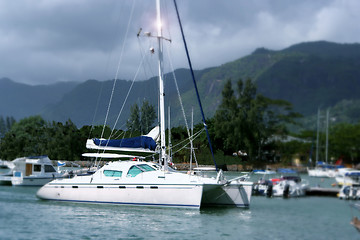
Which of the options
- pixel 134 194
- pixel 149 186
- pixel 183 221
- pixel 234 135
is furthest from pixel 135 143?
pixel 234 135

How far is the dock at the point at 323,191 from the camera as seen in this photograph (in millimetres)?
11165

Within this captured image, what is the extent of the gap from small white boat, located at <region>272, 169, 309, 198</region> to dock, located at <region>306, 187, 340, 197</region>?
172 mm

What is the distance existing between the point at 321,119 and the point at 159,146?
1109 cm

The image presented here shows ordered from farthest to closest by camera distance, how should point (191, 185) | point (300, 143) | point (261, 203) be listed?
point (261, 203)
point (191, 185)
point (300, 143)

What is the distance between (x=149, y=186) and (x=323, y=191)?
6951 mm

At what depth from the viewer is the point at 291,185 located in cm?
1390

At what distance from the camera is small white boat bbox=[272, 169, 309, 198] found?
11890mm

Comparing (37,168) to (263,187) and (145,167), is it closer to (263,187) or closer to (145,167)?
(145,167)

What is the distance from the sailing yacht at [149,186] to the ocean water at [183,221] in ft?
1.24

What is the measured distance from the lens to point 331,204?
10.9 m

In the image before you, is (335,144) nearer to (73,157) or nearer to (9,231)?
(9,231)

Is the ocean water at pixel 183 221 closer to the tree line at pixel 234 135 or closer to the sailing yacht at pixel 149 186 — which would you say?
the sailing yacht at pixel 149 186

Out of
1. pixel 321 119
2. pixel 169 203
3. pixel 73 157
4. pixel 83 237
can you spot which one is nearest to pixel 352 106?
pixel 321 119

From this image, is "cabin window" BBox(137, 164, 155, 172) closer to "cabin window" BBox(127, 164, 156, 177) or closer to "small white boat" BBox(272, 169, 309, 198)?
"cabin window" BBox(127, 164, 156, 177)
